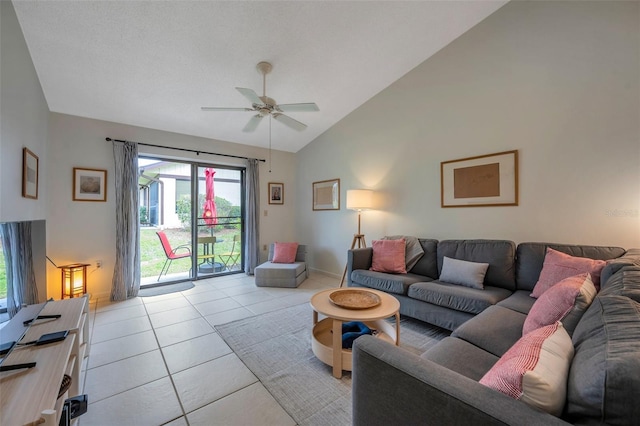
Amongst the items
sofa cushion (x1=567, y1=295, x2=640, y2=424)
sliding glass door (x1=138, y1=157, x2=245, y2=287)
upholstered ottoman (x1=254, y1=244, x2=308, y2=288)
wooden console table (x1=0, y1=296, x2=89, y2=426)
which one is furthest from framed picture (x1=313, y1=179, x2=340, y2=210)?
sofa cushion (x1=567, y1=295, x2=640, y2=424)

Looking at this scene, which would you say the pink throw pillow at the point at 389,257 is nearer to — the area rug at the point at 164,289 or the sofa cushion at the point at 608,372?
the sofa cushion at the point at 608,372

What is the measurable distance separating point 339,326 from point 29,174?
119 inches

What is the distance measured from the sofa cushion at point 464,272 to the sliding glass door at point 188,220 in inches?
148

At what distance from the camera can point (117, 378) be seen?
1.88 metres

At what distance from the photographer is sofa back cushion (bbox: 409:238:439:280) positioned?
10.3 ft

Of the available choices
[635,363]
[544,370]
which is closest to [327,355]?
[544,370]

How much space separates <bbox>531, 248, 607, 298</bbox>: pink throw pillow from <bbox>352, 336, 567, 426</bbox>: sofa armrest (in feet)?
6.24

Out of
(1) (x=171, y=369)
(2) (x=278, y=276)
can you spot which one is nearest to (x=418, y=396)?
(1) (x=171, y=369)

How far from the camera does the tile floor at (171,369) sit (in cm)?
157

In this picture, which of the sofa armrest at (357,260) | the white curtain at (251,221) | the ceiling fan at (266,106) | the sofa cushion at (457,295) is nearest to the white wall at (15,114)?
the ceiling fan at (266,106)

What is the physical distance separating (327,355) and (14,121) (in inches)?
116

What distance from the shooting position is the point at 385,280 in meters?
2.95

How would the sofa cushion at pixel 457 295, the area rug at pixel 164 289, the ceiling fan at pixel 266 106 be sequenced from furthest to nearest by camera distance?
the area rug at pixel 164 289 → the ceiling fan at pixel 266 106 → the sofa cushion at pixel 457 295

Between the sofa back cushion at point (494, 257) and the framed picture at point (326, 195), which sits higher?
the framed picture at point (326, 195)
